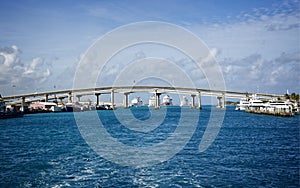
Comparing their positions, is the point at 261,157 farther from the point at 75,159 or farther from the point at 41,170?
the point at 41,170

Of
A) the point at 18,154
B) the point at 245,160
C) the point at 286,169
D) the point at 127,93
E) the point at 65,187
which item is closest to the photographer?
the point at 65,187

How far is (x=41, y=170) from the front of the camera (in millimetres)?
15000

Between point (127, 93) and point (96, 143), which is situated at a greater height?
point (127, 93)

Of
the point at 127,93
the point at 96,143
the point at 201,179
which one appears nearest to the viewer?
the point at 201,179

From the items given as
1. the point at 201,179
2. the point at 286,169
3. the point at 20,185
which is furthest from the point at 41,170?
the point at 286,169

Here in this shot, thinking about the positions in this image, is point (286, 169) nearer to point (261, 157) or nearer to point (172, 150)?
point (261, 157)

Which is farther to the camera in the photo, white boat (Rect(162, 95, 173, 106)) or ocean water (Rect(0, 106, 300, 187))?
white boat (Rect(162, 95, 173, 106))

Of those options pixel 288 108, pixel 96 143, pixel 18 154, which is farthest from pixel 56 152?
pixel 288 108

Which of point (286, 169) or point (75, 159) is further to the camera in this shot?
point (75, 159)

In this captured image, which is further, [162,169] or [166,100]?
[166,100]

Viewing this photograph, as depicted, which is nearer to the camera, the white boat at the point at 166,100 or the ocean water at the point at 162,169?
the ocean water at the point at 162,169

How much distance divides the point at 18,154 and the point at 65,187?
28.3ft

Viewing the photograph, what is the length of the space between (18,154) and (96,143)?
20.8 ft

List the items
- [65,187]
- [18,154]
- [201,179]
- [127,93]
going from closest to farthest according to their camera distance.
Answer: [65,187] < [201,179] < [18,154] < [127,93]
